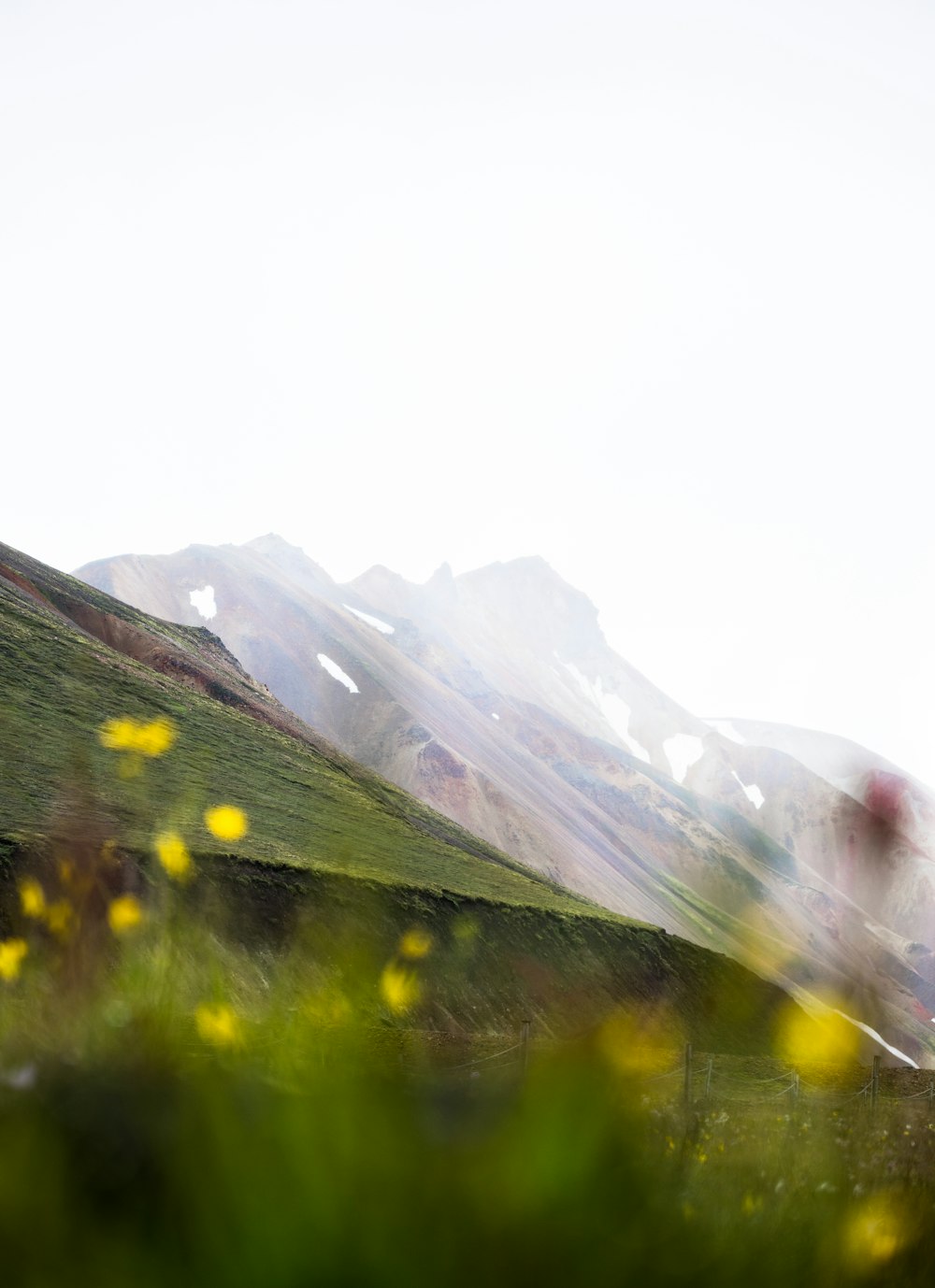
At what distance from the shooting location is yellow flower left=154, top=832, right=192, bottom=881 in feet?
105

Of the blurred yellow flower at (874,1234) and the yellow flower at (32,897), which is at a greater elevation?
the blurred yellow flower at (874,1234)

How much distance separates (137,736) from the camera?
5144 cm

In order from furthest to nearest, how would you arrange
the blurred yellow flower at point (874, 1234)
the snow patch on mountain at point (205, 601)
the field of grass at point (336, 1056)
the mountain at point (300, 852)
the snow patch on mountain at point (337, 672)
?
1. the snow patch on mountain at point (205, 601)
2. the snow patch on mountain at point (337, 672)
3. the mountain at point (300, 852)
4. the blurred yellow flower at point (874, 1234)
5. the field of grass at point (336, 1056)

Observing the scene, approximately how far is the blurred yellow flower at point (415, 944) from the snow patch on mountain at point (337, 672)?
11330cm

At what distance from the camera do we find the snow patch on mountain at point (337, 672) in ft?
500

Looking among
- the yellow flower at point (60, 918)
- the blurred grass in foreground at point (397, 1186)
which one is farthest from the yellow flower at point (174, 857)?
the blurred grass in foreground at point (397, 1186)

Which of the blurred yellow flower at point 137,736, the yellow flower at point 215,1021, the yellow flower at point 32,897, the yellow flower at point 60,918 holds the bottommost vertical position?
the yellow flower at point 215,1021

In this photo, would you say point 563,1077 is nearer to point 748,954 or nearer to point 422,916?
point 422,916

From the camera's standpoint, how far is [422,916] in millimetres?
39875

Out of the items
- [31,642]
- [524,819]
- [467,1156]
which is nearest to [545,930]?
[31,642]

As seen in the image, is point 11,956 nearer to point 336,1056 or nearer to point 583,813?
point 336,1056

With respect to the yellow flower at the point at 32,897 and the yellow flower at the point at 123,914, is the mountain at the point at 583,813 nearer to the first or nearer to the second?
the yellow flower at the point at 123,914

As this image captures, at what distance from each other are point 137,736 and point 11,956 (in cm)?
2828

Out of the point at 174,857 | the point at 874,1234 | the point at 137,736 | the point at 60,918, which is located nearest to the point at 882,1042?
the point at 137,736
